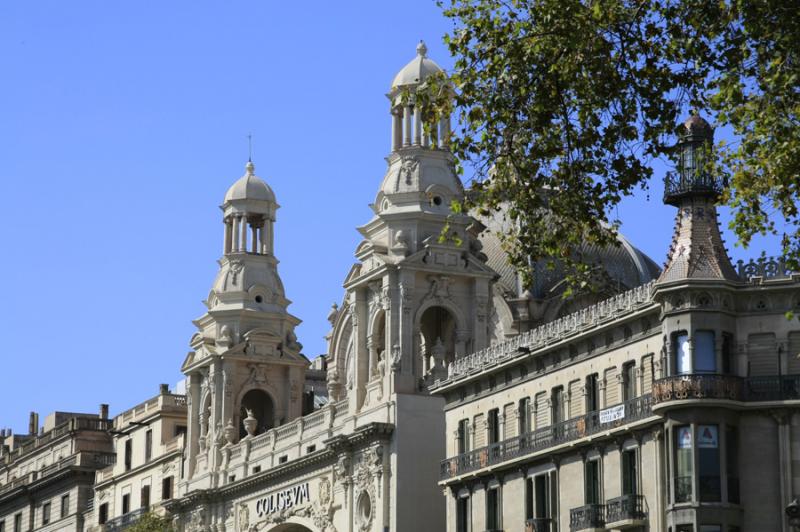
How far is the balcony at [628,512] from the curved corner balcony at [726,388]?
11.9 feet

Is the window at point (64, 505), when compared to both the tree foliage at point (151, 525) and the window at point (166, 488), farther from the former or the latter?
the tree foliage at point (151, 525)

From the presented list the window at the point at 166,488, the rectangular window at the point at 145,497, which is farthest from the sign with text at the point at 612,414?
the rectangular window at the point at 145,497

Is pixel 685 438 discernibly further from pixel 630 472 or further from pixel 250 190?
pixel 250 190

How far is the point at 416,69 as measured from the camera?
87875 millimetres

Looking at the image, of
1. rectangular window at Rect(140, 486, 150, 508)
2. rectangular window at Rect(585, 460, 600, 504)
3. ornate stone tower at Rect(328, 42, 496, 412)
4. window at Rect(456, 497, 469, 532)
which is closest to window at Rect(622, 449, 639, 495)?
rectangular window at Rect(585, 460, 600, 504)

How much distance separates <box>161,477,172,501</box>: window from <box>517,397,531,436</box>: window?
43.0 m

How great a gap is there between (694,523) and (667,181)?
11621 millimetres

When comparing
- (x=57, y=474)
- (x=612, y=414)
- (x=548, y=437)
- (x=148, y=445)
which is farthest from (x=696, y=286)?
(x=57, y=474)

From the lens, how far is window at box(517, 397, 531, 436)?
72.6m

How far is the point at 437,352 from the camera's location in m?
84.8

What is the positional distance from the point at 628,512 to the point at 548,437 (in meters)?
7.46

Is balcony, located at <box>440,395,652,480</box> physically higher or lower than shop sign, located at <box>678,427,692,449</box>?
higher

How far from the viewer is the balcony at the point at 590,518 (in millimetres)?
65312

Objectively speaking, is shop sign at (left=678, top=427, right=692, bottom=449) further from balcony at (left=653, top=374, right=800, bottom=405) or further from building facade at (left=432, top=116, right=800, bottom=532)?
balcony at (left=653, top=374, right=800, bottom=405)
